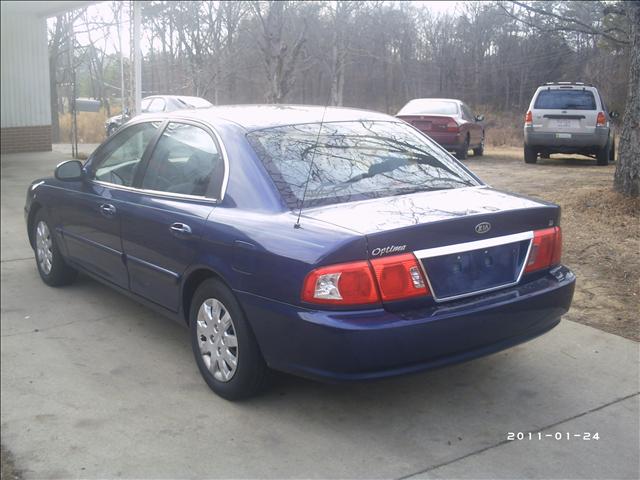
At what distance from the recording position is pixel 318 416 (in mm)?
3885

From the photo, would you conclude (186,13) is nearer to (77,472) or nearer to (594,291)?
(594,291)

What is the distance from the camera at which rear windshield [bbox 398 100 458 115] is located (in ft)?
50.7

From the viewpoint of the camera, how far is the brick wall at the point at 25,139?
16.4m

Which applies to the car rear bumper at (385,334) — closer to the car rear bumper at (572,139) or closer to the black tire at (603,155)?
the car rear bumper at (572,139)

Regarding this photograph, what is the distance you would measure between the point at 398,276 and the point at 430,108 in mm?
12763

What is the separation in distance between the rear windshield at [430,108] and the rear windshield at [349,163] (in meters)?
11.0

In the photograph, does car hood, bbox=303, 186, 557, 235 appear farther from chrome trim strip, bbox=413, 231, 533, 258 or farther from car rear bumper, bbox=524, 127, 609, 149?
car rear bumper, bbox=524, 127, 609, 149

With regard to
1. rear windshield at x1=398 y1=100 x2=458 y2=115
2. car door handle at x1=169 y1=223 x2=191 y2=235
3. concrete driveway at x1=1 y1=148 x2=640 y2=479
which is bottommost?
concrete driveway at x1=1 y1=148 x2=640 y2=479

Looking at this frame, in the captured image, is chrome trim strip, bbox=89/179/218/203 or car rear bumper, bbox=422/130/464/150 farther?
car rear bumper, bbox=422/130/464/150

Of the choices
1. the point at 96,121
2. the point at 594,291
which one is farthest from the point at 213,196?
the point at 96,121

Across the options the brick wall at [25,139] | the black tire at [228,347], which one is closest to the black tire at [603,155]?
the black tire at [228,347]

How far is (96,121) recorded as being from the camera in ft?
74.5

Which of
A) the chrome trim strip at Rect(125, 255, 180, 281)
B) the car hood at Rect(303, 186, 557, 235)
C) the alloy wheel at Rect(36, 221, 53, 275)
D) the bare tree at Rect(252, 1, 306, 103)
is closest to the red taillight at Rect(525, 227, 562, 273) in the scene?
the car hood at Rect(303, 186, 557, 235)

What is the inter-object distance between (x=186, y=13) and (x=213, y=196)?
14.5 m
